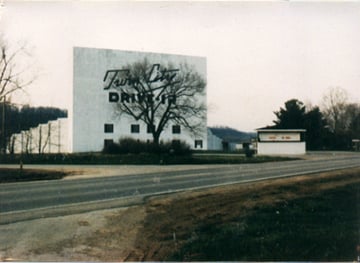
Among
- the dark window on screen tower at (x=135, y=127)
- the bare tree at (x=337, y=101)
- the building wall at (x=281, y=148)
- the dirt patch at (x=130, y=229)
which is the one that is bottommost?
the dirt patch at (x=130, y=229)

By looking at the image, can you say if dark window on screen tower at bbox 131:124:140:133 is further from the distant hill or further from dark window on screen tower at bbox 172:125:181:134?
the distant hill

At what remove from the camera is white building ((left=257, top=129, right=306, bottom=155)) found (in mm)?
20875

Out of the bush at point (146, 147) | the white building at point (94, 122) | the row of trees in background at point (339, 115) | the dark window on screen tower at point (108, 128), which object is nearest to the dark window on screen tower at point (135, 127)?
the white building at point (94, 122)

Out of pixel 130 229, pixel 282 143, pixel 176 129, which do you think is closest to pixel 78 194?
pixel 130 229

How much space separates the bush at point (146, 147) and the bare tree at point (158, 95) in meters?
1.37

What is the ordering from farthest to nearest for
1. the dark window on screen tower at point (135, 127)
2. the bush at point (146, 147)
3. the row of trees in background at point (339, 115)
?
the dark window on screen tower at point (135, 127), the bush at point (146, 147), the row of trees in background at point (339, 115)

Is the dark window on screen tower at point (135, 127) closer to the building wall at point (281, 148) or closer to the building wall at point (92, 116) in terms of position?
the building wall at point (92, 116)

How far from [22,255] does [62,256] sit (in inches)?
27.2

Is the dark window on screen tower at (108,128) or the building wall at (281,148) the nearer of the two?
the building wall at (281,148)

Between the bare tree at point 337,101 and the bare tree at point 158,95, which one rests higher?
the bare tree at point 158,95

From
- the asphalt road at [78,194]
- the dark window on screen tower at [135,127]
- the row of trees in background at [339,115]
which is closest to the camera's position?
the asphalt road at [78,194]

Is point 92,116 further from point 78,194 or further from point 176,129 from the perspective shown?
point 78,194

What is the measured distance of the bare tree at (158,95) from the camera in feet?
80.3

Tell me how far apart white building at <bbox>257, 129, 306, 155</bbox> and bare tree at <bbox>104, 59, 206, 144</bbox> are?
4481mm
